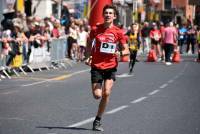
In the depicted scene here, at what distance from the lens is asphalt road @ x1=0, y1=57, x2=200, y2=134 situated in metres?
11.4

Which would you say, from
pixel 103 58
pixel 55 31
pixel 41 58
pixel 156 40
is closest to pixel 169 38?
pixel 156 40

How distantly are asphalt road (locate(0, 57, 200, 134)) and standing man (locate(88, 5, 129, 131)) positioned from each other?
58 centimetres

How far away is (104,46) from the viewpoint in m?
11.0

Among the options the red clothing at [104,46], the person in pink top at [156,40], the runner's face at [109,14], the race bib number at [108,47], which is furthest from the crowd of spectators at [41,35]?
the runner's face at [109,14]

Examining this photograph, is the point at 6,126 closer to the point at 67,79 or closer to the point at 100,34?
the point at 100,34

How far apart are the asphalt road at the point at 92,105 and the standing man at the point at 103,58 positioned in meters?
0.58

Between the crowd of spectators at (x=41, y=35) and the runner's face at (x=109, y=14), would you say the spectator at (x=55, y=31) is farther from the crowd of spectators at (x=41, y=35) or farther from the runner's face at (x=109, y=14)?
the runner's face at (x=109, y=14)

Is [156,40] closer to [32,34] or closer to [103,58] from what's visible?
[32,34]

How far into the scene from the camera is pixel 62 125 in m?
11.5

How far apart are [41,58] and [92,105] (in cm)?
1184

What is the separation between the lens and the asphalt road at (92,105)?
11352mm

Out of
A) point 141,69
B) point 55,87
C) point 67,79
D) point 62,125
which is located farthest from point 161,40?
point 62,125

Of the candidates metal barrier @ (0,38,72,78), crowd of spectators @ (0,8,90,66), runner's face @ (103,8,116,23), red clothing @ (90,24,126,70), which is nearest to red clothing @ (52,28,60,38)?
crowd of spectators @ (0,8,90,66)

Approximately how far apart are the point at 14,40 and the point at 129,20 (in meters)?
46.0
